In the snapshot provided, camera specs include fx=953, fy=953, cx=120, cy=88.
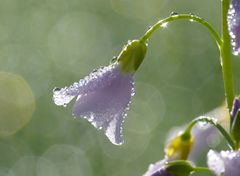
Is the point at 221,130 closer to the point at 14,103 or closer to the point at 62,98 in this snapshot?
the point at 62,98

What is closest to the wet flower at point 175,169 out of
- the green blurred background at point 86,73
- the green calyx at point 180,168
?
the green calyx at point 180,168

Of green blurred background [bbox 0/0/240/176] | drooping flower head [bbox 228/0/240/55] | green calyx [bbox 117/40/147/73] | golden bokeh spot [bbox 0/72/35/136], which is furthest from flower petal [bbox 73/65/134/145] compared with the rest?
golden bokeh spot [bbox 0/72/35/136]

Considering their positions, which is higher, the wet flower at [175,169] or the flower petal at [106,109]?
the flower petal at [106,109]

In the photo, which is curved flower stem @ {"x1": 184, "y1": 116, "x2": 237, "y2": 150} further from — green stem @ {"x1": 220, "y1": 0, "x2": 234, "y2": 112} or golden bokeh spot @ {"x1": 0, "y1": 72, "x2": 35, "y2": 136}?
golden bokeh spot @ {"x1": 0, "y1": 72, "x2": 35, "y2": 136}

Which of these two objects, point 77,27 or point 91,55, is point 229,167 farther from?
point 77,27

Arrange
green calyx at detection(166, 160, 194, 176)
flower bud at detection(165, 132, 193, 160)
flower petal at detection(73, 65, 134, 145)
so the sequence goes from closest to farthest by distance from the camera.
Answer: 1. flower petal at detection(73, 65, 134, 145)
2. green calyx at detection(166, 160, 194, 176)
3. flower bud at detection(165, 132, 193, 160)

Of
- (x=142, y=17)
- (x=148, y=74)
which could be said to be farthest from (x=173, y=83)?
(x=142, y=17)

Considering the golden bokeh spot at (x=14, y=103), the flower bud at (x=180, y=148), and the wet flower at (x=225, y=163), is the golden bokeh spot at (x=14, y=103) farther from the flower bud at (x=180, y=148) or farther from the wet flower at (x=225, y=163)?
the wet flower at (x=225, y=163)
